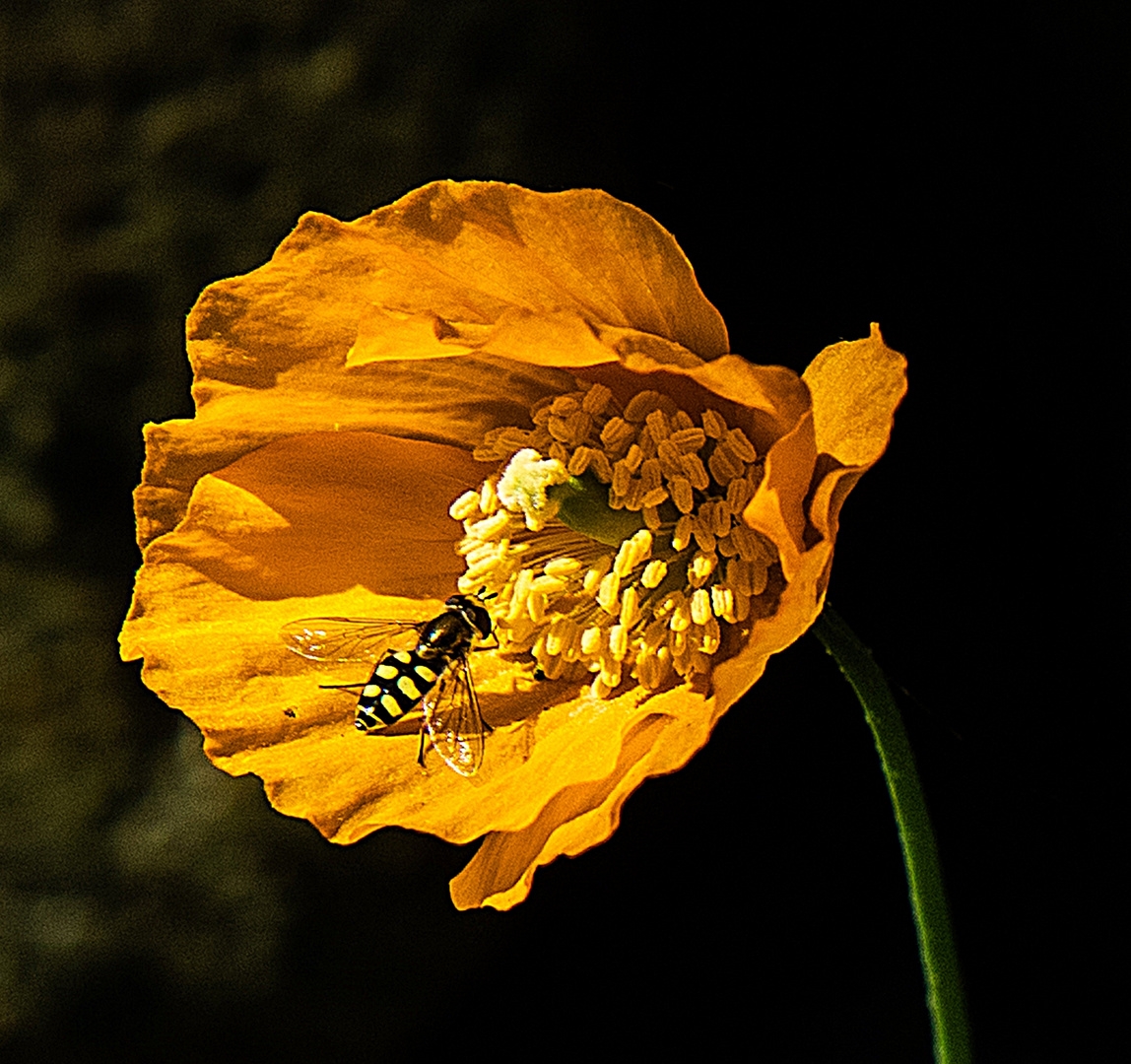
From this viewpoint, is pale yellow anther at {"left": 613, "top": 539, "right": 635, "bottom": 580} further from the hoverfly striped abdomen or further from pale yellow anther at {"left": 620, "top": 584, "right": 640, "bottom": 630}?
the hoverfly striped abdomen

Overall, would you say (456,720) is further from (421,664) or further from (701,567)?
(701,567)

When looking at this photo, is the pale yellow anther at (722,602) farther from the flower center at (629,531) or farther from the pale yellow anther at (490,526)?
the pale yellow anther at (490,526)

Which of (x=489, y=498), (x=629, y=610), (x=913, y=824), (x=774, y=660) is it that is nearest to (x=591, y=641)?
(x=629, y=610)

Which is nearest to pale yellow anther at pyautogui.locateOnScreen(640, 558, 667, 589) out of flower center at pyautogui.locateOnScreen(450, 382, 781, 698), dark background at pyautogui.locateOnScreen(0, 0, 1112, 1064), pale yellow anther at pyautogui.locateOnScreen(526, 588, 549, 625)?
flower center at pyautogui.locateOnScreen(450, 382, 781, 698)

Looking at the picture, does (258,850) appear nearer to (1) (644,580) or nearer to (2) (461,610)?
(2) (461,610)

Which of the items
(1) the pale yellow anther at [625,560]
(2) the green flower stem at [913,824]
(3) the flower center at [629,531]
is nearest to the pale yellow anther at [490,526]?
(3) the flower center at [629,531]
